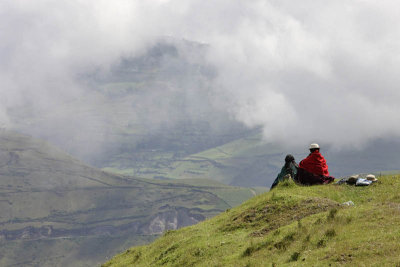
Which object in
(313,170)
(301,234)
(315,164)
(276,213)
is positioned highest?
(315,164)

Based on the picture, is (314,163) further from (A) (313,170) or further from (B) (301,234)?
(B) (301,234)

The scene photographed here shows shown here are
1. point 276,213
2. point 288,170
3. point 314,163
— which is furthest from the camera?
point 288,170

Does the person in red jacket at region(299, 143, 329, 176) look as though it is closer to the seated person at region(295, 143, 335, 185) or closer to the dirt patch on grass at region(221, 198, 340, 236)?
the seated person at region(295, 143, 335, 185)

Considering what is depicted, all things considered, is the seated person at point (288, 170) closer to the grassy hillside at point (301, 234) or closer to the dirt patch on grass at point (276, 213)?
the grassy hillside at point (301, 234)

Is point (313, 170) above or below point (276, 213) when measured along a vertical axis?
above

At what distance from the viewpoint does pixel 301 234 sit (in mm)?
23156

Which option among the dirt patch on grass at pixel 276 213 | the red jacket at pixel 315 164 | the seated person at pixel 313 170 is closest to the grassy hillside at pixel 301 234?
the dirt patch on grass at pixel 276 213

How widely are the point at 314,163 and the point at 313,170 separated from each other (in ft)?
1.94

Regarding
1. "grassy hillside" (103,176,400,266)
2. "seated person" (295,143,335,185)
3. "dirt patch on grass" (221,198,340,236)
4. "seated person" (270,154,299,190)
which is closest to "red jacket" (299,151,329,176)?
"seated person" (295,143,335,185)

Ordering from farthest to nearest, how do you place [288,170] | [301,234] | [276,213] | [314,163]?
1. [288,170]
2. [314,163]
3. [276,213]
4. [301,234]

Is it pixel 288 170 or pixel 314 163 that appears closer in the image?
pixel 314 163

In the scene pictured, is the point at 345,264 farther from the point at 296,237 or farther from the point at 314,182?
the point at 314,182

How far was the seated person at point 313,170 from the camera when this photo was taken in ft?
123

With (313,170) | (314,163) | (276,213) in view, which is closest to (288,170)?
(313,170)
